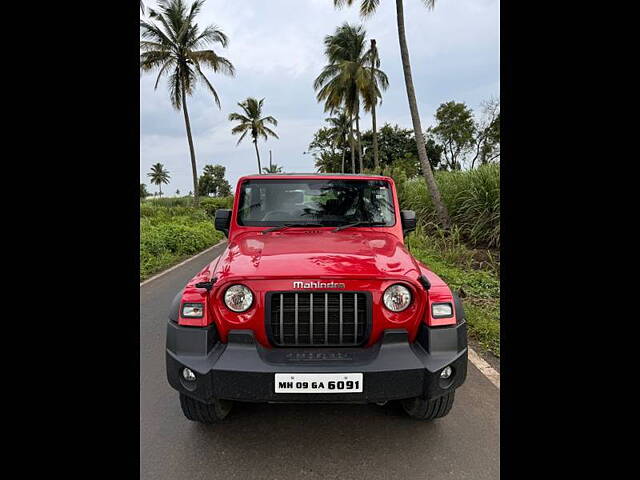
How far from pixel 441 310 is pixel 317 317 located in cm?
73

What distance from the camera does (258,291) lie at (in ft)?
7.19

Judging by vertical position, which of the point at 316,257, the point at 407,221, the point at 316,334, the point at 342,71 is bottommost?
the point at 316,334

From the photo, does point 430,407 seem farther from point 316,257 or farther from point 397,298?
point 316,257

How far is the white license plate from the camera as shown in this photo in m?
2.02

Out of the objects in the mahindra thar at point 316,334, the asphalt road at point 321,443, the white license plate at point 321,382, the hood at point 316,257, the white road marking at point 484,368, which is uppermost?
the hood at point 316,257

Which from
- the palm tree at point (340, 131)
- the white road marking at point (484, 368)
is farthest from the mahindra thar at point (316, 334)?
the palm tree at point (340, 131)

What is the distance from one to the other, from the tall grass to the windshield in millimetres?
5170

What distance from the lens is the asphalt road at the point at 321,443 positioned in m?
2.10

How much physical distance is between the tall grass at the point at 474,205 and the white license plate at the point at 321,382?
21.6 ft

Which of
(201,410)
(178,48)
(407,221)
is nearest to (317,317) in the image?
(201,410)

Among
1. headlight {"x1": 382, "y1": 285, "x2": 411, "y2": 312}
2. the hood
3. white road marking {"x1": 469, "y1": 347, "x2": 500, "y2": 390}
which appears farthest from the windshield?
white road marking {"x1": 469, "y1": 347, "x2": 500, "y2": 390}

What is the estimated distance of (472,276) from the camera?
Answer: 246 inches

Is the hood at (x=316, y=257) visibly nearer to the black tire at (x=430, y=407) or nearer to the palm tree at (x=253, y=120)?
the black tire at (x=430, y=407)
